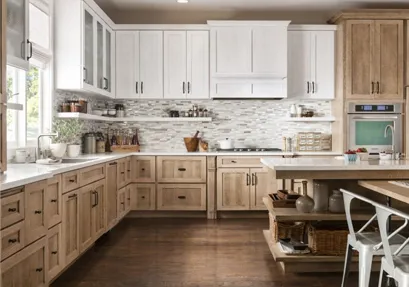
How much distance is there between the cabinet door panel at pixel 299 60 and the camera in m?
6.24

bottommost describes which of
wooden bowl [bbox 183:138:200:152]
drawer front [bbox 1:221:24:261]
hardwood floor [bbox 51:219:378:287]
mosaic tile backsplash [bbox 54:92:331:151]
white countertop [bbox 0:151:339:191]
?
hardwood floor [bbox 51:219:378:287]

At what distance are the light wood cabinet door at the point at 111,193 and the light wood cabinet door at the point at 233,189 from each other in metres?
1.46

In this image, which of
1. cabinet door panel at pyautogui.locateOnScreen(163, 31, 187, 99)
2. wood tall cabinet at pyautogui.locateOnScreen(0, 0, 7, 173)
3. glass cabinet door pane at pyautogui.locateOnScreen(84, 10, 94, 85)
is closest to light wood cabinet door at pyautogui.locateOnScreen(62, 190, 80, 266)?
wood tall cabinet at pyautogui.locateOnScreen(0, 0, 7, 173)

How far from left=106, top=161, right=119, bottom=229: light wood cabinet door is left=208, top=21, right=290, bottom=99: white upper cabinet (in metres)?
1.90

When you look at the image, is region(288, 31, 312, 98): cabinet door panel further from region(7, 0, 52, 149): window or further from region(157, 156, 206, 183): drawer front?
region(7, 0, 52, 149): window

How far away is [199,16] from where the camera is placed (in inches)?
260

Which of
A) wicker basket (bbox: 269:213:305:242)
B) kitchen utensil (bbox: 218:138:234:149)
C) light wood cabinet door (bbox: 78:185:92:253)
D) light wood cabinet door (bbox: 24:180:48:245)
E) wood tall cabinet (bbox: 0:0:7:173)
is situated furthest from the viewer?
kitchen utensil (bbox: 218:138:234:149)

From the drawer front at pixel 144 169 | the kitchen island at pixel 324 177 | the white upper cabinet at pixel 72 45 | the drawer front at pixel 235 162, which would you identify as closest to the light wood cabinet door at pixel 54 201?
the kitchen island at pixel 324 177

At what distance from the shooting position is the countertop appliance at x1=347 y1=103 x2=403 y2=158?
19.6 ft

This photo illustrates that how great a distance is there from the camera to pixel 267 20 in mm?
6484

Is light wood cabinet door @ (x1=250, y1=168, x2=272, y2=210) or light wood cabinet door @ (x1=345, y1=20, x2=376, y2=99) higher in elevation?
light wood cabinet door @ (x1=345, y1=20, x2=376, y2=99)

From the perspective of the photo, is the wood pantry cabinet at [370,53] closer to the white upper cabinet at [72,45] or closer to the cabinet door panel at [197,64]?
the cabinet door panel at [197,64]

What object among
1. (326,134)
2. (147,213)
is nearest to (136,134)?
(147,213)

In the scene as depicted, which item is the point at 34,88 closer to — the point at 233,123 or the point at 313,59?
the point at 233,123
